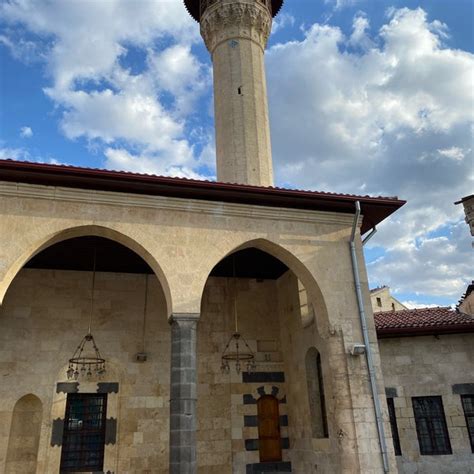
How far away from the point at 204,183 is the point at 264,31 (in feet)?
36.4

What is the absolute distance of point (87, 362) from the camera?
10211 mm

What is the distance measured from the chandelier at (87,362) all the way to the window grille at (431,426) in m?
6.80

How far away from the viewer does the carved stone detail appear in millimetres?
16688

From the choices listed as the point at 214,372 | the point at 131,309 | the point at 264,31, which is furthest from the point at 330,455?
the point at 264,31

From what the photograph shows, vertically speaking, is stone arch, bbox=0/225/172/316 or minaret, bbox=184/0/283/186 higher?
minaret, bbox=184/0/283/186

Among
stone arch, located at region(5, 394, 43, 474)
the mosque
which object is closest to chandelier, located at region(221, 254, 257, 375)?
the mosque

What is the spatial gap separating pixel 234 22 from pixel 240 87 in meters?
2.58

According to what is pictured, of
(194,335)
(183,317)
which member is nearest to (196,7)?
(183,317)

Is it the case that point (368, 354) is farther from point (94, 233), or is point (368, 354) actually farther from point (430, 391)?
point (94, 233)

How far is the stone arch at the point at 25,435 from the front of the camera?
30.8 feet

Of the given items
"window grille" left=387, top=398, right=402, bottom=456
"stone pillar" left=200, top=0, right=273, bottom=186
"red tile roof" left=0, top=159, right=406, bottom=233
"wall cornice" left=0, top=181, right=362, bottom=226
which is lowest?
"window grille" left=387, top=398, right=402, bottom=456

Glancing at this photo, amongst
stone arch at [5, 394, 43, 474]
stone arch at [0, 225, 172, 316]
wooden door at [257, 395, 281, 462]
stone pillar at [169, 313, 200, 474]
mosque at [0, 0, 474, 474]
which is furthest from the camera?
wooden door at [257, 395, 281, 462]

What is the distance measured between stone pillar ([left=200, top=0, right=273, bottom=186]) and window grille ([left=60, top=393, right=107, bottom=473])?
299 inches

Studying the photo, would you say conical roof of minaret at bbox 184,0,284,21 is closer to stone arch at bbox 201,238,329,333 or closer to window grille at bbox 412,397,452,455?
stone arch at bbox 201,238,329,333
